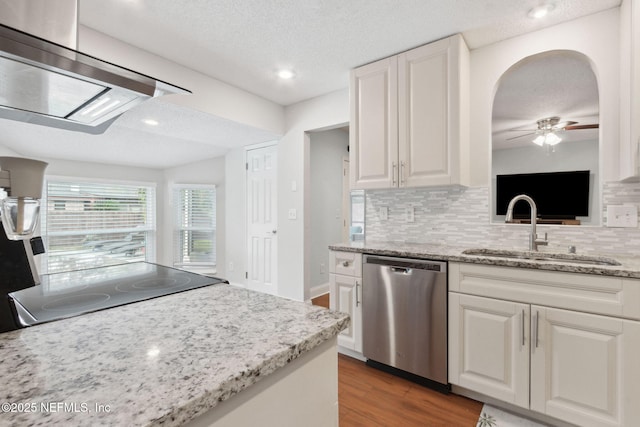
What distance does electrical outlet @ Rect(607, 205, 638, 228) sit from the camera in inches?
68.2

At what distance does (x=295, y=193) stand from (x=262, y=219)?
0.79 m

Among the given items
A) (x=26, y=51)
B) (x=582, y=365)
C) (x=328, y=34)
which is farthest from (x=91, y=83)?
(x=582, y=365)

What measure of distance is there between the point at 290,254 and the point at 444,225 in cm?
185

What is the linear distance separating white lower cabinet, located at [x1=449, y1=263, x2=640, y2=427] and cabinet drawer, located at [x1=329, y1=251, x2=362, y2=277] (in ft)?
2.19

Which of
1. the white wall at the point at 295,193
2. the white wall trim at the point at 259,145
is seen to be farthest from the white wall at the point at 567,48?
the white wall trim at the point at 259,145

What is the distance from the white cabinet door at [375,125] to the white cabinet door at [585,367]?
4.37 ft

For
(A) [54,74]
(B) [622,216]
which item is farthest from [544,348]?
(A) [54,74]

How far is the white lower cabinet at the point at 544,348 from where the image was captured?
1.35 m

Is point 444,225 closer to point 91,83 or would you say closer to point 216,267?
point 91,83

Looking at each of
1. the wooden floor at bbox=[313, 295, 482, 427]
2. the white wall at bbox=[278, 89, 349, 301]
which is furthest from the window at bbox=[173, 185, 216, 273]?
the wooden floor at bbox=[313, 295, 482, 427]

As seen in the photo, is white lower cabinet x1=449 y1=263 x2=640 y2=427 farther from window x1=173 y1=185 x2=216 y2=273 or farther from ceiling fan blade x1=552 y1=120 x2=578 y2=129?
window x1=173 y1=185 x2=216 y2=273

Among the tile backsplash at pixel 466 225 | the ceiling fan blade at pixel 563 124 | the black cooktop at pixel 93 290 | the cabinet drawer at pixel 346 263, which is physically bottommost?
the cabinet drawer at pixel 346 263

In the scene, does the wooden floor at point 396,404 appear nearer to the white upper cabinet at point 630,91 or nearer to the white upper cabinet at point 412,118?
the white upper cabinet at point 412,118

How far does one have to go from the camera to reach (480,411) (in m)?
1.71
